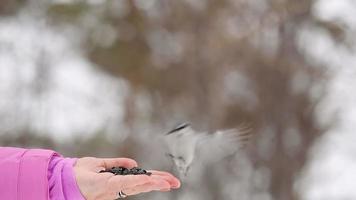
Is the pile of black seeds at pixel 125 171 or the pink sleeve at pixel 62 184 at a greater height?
the pile of black seeds at pixel 125 171

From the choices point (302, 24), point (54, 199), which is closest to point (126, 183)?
point (54, 199)

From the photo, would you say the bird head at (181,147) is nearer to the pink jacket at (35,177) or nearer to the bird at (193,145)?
the bird at (193,145)

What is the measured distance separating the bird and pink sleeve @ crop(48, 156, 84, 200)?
0.52 metres

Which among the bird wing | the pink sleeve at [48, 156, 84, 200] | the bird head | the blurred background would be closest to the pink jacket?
the pink sleeve at [48, 156, 84, 200]

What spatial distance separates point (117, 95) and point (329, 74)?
1081 mm

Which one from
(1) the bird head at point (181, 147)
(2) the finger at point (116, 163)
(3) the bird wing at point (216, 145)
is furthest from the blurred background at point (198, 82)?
(2) the finger at point (116, 163)

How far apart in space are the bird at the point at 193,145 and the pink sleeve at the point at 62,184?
0.52 meters

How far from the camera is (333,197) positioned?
10.7 ft

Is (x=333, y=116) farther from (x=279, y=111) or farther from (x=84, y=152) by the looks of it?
(x=84, y=152)

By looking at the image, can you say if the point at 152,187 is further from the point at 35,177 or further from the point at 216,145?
the point at 216,145

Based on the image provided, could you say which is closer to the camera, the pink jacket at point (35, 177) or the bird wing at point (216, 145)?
the pink jacket at point (35, 177)

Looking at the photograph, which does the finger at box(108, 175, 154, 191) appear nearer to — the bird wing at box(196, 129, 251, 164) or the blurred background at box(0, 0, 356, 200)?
the bird wing at box(196, 129, 251, 164)

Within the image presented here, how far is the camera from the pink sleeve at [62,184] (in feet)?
3.49

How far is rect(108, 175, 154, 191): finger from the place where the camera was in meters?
1.06
